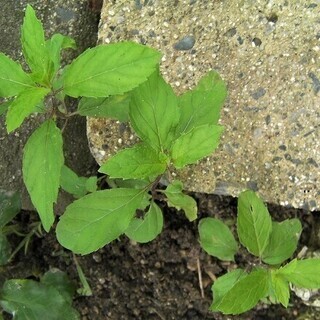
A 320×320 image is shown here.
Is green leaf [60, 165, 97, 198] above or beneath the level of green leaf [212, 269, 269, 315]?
above

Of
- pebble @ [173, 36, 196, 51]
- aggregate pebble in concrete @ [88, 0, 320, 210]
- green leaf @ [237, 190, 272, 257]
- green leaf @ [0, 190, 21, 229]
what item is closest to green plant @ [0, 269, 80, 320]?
green leaf @ [0, 190, 21, 229]

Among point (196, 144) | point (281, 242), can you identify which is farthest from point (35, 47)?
point (281, 242)

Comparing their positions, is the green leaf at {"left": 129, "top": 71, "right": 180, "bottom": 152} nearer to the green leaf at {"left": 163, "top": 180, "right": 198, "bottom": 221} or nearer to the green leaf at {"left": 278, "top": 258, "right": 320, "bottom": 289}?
the green leaf at {"left": 163, "top": 180, "right": 198, "bottom": 221}

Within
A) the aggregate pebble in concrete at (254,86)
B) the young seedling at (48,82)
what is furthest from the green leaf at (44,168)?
the aggregate pebble in concrete at (254,86)

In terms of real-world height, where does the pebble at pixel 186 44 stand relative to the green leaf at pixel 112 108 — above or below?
above

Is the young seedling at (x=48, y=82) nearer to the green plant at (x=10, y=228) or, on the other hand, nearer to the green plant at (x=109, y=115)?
the green plant at (x=109, y=115)

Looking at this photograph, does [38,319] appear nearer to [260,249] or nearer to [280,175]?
[260,249]
